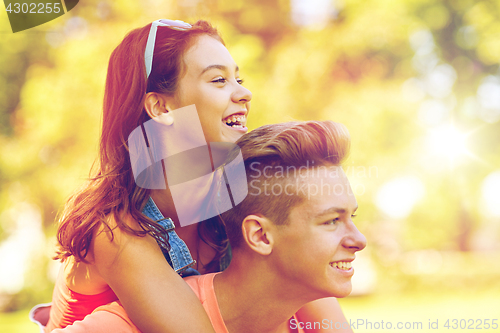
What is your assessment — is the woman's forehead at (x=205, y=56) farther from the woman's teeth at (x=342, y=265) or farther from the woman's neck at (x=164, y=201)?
the woman's teeth at (x=342, y=265)

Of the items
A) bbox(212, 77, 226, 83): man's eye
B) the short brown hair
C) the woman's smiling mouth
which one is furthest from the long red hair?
the short brown hair

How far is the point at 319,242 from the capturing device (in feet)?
5.16

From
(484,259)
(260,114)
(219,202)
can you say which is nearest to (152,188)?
(219,202)

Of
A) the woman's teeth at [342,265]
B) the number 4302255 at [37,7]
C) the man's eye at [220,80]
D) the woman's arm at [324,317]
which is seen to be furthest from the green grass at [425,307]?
the man's eye at [220,80]

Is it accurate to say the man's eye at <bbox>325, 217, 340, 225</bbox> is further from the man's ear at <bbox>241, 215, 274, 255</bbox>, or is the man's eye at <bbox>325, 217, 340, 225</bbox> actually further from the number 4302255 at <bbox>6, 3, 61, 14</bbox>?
the number 4302255 at <bbox>6, 3, 61, 14</bbox>

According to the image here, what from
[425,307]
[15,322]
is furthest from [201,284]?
[425,307]

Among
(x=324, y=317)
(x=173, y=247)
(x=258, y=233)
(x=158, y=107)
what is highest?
(x=158, y=107)

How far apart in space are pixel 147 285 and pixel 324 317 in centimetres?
83

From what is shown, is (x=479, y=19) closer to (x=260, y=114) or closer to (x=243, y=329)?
(x=260, y=114)

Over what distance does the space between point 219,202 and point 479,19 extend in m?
9.87

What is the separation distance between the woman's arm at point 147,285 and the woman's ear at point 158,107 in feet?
1.60

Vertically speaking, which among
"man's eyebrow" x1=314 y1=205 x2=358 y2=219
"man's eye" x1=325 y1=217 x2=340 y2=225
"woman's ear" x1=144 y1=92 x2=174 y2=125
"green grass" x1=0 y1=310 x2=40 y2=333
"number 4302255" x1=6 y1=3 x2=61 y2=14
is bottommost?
"man's eye" x1=325 y1=217 x2=340 y2=225

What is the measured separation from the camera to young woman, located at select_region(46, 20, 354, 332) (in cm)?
165

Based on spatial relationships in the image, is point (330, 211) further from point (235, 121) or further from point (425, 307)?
point (425, 307)
